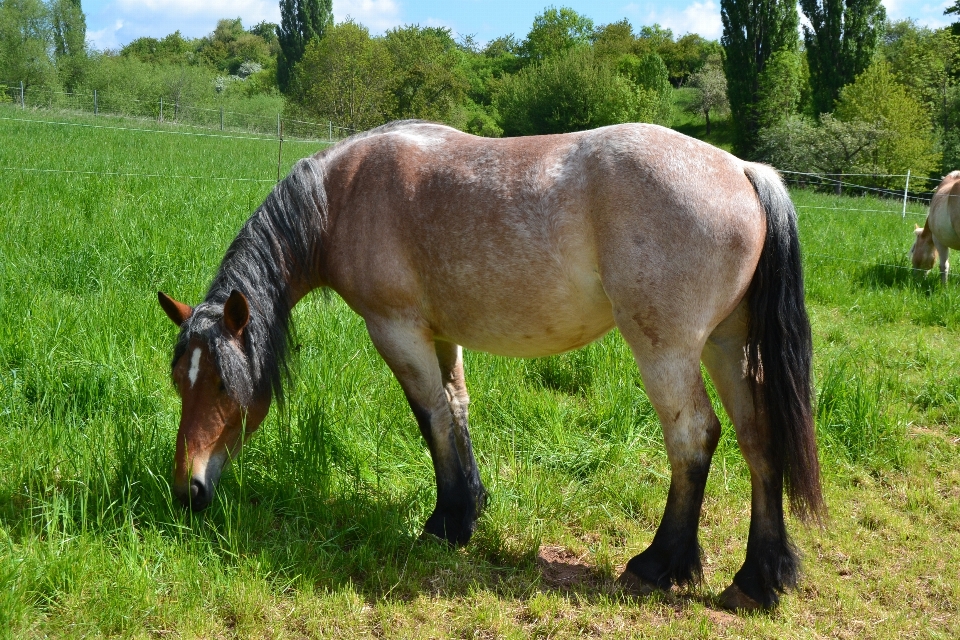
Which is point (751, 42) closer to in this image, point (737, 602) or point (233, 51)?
point (737, 602)

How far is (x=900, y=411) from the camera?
4.81m

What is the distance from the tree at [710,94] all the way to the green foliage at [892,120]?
20168mm

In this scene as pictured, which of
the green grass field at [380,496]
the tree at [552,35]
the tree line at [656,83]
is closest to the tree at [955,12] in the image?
the tree line at [656,83]

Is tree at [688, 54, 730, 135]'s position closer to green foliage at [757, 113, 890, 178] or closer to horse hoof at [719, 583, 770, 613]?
green foliage at [757, 113, 890, 178]

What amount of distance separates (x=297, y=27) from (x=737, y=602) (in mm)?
61997

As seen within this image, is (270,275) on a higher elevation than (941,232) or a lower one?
lower

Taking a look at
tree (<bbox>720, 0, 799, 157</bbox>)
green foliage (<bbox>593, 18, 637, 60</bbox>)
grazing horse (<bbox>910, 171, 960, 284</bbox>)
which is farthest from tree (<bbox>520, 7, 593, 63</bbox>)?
Answer: grazing horse (<bbox>910, 171, 960, 284</bbox>)

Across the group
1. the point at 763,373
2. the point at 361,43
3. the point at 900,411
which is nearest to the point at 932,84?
the point at 361,43

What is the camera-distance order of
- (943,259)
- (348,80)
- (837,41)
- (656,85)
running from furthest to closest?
(656,85) < (837,41) < (348,80) < (943,259)

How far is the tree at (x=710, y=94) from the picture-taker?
53844mm

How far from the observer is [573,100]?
45.8m

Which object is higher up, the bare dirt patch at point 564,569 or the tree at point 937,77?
the tree at point 937,77

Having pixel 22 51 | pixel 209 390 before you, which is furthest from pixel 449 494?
pixel 22 51

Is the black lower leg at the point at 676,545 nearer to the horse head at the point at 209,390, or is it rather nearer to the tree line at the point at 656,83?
the horse head at the point at 209,390
